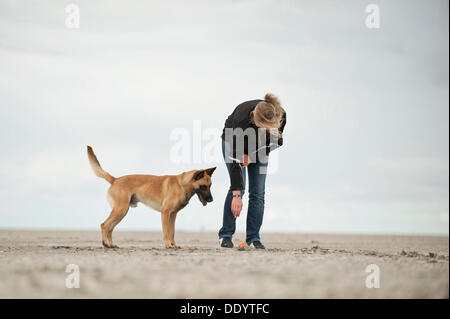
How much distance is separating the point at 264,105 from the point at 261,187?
4.02 ft

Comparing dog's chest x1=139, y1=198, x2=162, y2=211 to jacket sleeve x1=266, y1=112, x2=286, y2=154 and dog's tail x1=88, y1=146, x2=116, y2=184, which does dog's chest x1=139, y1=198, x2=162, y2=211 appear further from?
jacket sleeve x1=266, y1=112, x2=286, y2=154

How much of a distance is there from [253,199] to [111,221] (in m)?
2.03

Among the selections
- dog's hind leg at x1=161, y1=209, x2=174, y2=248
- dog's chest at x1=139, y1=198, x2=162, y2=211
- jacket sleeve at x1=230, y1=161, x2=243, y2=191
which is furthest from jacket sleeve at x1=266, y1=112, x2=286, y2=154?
dog's chest at x1=139, y1=198, x2=162, y2=211

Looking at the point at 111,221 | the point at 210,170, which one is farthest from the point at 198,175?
the point at 111,221

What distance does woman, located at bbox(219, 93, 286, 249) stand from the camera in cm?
689

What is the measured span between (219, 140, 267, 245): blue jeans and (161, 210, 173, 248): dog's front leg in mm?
806

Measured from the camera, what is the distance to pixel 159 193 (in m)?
7.67

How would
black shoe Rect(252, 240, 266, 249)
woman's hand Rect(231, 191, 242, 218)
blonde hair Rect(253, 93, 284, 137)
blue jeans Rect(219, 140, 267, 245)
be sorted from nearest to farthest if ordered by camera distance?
1. blonde hair Rect(253, 93, 284, 137)
2. woman's hand Rect(231, 191, 242, 218)
3. blue jeans Rect(219, 140, 267, 245)
4. black shoe Rect(252, 240, 266, 249)

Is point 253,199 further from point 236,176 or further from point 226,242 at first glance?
point 226,242

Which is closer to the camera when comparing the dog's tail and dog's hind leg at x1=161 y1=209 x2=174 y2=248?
dog's hind leg at x1=161 y1=209 x2=174 y2=248

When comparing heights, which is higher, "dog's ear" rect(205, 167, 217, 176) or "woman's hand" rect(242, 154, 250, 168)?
"woman's hand" rect(242, 154, 250, 168)

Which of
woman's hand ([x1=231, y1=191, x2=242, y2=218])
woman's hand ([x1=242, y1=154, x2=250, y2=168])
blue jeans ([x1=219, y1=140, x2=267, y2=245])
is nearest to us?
woman's hand ([x1=231, y1=191, x2=242, y2=218])

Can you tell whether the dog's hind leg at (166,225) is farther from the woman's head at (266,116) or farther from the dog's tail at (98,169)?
the woman's head at (266,116)
